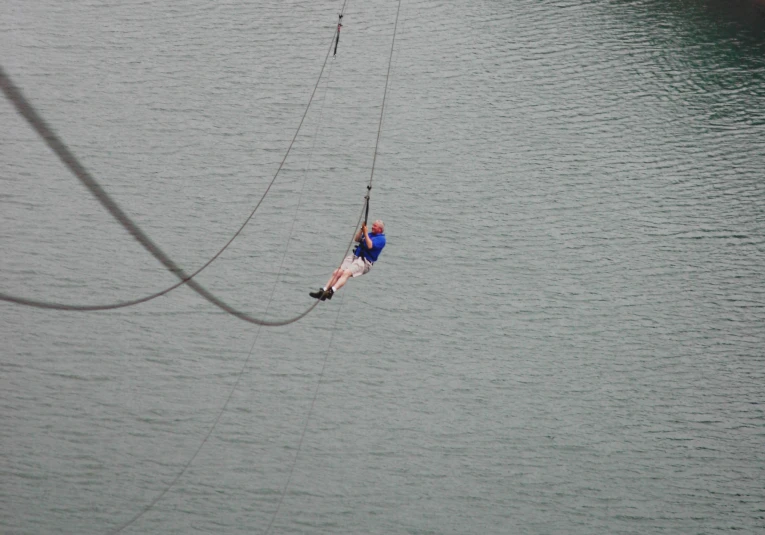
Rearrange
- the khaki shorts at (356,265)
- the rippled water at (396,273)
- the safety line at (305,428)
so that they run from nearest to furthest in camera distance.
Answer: the khaki shorts at (356,265)
the safety line at (305,428)
the rippled water at (396,273)

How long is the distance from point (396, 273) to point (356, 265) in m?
7.38

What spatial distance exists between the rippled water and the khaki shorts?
5.39 m

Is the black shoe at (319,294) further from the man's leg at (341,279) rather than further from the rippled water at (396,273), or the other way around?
the rippled water at (396,273)

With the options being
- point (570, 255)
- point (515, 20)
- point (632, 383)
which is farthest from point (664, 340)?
point (515, 20)

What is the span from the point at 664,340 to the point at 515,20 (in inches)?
581

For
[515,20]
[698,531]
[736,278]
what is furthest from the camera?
[515,20]

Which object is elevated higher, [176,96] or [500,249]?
[176,96]

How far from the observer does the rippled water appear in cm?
1953

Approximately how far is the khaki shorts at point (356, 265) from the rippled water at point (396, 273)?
539cm

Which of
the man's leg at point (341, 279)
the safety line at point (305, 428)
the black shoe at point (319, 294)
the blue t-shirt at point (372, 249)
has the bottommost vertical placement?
the safety line at point (305, 428)

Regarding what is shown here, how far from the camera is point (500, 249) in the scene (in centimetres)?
2433

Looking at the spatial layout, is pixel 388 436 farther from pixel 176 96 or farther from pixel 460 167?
pixel 176 96

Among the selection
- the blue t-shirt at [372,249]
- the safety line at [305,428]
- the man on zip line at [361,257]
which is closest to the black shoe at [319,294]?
the man on zip line at [361,257]

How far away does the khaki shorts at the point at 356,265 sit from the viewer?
52.4 feet
